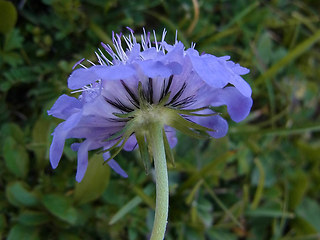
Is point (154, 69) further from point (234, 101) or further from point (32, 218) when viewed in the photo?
point (32, 218)

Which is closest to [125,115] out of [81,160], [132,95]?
[132,95]

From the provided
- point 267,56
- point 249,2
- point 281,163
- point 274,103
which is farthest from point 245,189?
point 249,2

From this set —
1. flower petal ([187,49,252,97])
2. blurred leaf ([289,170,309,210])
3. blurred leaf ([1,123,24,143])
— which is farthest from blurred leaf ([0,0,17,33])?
blurred leaf ([289,170,309,210])

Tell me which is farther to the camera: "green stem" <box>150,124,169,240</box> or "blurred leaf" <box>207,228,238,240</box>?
"blurred leaf" <box>207,228,238,240</box>

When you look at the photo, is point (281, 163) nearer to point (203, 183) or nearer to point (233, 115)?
point (203, 183)

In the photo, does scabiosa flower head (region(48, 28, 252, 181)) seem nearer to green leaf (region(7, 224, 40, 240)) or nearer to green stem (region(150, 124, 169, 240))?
green stem (region(150, 124, 169, 240))

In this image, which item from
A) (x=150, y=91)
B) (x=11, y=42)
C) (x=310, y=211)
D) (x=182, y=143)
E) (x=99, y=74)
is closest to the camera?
(x=99, y=74)

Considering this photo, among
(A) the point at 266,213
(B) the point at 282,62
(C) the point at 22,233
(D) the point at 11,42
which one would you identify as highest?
(B) the point at 282,62
